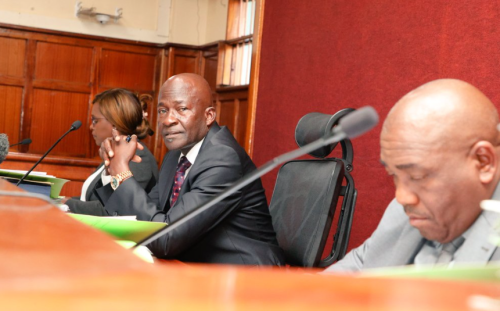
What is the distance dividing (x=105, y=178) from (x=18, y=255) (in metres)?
2.67

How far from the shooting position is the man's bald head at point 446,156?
1202 mm

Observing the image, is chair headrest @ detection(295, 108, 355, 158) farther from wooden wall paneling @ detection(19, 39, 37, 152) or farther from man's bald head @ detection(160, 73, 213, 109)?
wooden wall paneling @ detection(19, 39, 37, 152)

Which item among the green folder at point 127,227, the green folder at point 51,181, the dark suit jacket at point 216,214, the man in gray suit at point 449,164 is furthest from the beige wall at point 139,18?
the man in gray suit at point 449,164

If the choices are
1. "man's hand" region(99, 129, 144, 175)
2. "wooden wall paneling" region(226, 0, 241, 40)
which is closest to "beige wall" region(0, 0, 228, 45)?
"wooden wall paneling" region(226, 0, 241, 40)

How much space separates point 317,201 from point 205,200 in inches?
15.6

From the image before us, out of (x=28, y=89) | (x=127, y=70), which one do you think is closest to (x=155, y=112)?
(x=127, y=70)

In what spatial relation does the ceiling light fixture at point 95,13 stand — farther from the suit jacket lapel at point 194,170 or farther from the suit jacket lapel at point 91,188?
the suit jacket lapel at point 194,170

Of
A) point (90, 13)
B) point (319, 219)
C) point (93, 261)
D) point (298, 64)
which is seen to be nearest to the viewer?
point (93, 261)

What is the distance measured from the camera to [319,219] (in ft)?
6.51

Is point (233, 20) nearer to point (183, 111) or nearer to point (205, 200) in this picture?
point (183, 111)

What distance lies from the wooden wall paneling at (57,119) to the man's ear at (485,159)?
7.20 m

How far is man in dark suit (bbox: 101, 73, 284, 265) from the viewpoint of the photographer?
2164 mm

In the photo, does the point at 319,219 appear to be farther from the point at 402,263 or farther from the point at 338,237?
the point at 402,263

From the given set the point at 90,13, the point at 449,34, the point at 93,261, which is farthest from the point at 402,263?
the point at 90,13
